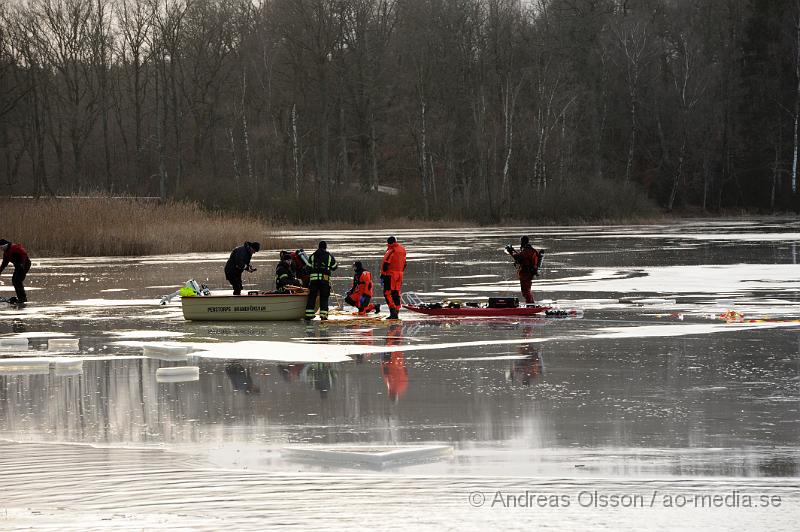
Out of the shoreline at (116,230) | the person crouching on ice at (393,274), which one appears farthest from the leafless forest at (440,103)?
the person crouching on ice at (393,274)

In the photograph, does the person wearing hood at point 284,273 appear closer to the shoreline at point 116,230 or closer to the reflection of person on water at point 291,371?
the reflection of person on water at point 291,371

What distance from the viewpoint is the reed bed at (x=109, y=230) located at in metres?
38.8

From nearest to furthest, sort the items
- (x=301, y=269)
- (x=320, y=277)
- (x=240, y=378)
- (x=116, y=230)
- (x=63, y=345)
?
(x=240, y=378) → (x=63, y=345) → (x=320, y=277) → (x=301, y=269) → (x=116, y=230)

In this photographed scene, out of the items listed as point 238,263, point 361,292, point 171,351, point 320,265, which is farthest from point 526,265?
point 171,351

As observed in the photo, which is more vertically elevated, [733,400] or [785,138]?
[785,138]

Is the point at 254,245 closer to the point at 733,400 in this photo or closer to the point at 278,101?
the point at 733,400

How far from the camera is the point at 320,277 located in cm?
1848

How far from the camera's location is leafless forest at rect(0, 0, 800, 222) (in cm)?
6531

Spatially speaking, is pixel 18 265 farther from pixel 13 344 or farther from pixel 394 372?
pixel 394 372

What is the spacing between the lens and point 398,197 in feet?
213

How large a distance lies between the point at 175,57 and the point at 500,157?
1955 centimetres

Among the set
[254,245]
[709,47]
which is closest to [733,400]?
[254,245]

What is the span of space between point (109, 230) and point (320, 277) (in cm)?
2237

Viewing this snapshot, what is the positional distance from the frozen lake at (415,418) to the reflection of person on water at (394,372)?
0.07 m
